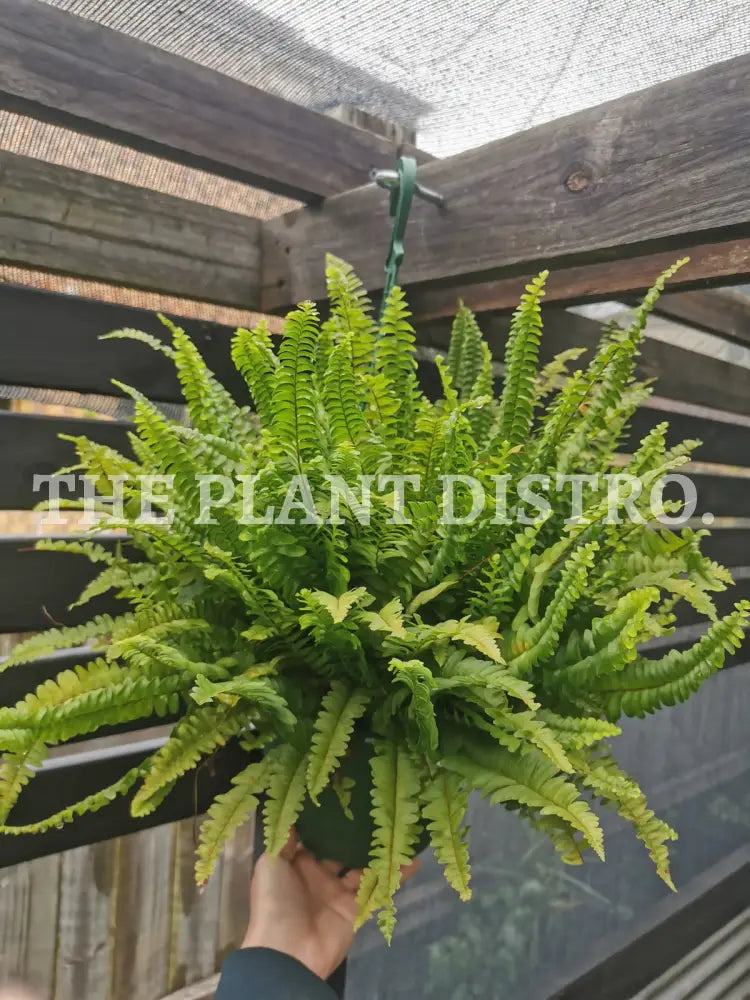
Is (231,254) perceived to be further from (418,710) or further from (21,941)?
(21,941)

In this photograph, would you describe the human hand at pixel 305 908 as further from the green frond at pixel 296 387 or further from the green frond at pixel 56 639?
the green frond at pixel 296 387

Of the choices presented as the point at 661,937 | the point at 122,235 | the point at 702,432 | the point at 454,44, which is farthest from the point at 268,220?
the point at 661,937

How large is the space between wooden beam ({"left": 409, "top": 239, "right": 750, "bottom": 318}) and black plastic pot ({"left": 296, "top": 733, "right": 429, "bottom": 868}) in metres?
0.66

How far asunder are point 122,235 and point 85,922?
1.31m

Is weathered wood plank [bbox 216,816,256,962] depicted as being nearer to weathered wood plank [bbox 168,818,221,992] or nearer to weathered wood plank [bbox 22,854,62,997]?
weathered wood plank [bbox 168,818,221,992]

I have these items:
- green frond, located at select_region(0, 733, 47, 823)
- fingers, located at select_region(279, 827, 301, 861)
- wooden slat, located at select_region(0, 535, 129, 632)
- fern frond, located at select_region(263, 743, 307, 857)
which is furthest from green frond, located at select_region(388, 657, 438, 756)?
wooden slat, located at select_region(0, 535, 129, 632)

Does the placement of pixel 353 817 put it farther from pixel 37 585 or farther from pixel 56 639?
pixel 37 585

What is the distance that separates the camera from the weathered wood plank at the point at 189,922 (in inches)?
63.7

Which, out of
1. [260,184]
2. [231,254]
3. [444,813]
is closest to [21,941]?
[444,813]

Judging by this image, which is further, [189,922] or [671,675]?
[189,922]

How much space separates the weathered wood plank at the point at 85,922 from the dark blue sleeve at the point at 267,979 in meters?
0.92

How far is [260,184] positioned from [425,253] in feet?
0.88

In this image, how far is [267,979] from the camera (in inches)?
26.5

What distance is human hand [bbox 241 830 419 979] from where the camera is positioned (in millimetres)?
731
